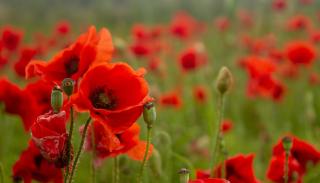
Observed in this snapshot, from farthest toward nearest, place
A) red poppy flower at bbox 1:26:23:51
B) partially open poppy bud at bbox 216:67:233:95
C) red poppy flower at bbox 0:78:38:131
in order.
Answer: red poppy flower at bbox 1:26:23:51 < red poppy flower at bbox 0:78:38:131 < partially open poppy bud at bbox 216:67:233:95

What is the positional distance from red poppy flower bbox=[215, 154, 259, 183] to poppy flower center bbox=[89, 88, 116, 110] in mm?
380

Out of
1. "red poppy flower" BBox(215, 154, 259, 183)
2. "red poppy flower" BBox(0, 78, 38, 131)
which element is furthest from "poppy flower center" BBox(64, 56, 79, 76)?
→ "red poppy flower" BBox(215, 154, 259, 183)

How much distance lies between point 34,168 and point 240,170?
52 cm

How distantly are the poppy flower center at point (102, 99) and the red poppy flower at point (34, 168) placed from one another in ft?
0.93

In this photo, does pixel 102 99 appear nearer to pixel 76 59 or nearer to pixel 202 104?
pixel 76 59

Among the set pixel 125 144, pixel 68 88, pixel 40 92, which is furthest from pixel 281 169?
pixel 40 92

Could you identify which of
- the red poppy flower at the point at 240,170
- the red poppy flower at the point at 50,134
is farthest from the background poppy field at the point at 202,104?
the red poppy flower at the point at 50,134

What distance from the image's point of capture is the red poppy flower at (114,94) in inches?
47.9

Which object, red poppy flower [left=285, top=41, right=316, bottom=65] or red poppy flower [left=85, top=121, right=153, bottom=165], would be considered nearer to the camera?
red poppy flower [left=85, top=121, right=153, bottom=165]

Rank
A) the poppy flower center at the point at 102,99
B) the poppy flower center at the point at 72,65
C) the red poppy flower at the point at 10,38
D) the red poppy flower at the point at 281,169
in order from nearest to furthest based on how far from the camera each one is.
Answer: the poppy flower center at the point at 102,99, the poppy flower center at the point at 72,65, the red poppy flower at the point at 281,169, the red poppy flower at the point at 10,38

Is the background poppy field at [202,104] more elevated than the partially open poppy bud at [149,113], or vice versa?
the background poppy field at [202,104]

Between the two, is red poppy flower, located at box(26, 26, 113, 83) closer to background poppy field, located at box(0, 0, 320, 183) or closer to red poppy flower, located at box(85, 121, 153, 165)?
background poppy field, located at box(0, 0, 320, 183)

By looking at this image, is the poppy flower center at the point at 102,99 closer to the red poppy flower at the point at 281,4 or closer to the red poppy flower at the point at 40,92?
the red poppy flower at the point at 40,92

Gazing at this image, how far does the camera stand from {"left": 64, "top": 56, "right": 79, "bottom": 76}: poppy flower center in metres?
1.45
